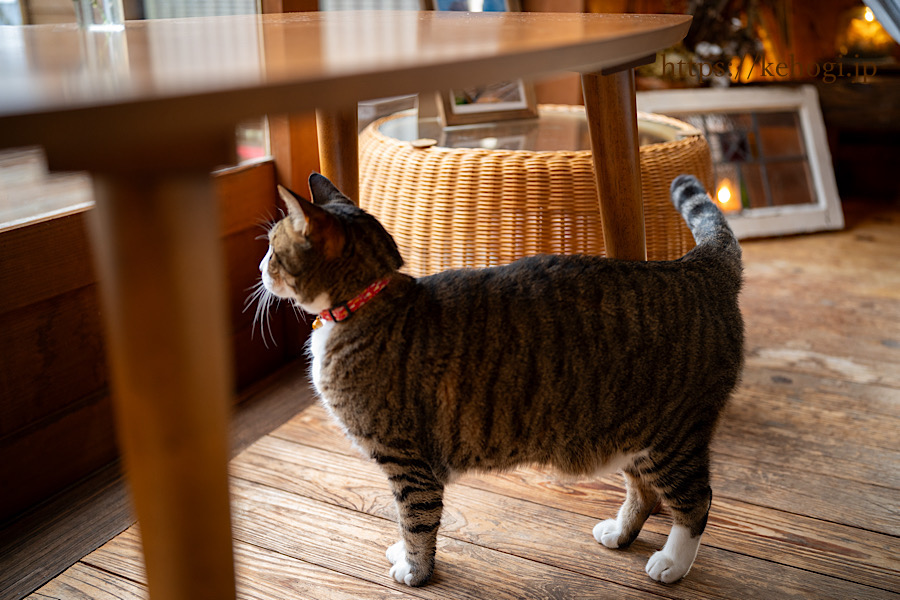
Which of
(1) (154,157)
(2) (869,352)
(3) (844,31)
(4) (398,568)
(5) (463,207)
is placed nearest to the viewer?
(1) (154,157)

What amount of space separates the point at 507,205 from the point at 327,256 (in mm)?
518

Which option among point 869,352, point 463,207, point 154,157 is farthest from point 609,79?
point 869,352

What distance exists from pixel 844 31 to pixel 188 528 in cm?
325

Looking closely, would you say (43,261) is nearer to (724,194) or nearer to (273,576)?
(273,576)

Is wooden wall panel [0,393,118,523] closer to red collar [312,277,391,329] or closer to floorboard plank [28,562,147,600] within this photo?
floorboard plank [28,562,147,600]

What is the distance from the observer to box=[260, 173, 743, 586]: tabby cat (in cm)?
85

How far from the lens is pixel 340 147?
39.5 inches

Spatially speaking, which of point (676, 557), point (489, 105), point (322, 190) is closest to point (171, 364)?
point (322, 190)

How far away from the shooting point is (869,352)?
5.47 ft

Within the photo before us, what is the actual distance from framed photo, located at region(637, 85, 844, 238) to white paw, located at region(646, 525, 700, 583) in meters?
1.72

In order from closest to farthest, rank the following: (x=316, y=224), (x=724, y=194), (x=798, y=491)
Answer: (x=316, y=224) → (x=798, y=491) → (x=724, y=194)

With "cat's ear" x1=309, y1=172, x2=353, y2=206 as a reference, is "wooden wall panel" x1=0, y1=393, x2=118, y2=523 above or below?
below

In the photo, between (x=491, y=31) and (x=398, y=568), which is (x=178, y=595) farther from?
(x=398, y=568)

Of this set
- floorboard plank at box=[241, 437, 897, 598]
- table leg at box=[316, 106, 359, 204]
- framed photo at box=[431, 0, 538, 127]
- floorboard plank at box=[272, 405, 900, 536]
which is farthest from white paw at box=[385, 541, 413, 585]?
framed photo at box=[431, 0, 538, 127]
